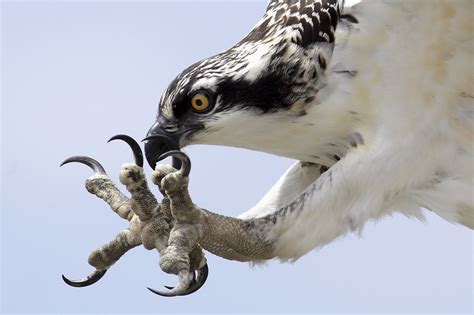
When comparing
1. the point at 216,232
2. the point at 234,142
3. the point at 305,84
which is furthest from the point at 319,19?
the point at 216,232

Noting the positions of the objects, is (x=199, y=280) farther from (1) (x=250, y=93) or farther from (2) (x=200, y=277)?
(1) (x=250, y=93)

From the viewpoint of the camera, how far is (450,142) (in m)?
7.00

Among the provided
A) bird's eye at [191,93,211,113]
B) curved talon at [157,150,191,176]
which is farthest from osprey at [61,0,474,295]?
curved talon at [157,150,191,176]

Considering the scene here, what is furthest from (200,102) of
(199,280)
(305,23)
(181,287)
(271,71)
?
(181,287)

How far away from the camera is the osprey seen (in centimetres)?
671

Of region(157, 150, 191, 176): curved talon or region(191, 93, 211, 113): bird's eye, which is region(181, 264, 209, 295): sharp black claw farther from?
region(191, 93, 211, 113): bird's eye

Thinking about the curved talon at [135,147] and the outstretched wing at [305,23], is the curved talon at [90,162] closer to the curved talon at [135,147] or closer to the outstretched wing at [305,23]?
the curved talon at [135,147]

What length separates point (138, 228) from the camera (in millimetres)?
6699

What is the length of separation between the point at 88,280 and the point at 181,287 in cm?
93

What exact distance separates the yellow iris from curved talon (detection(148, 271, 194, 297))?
3.10ft

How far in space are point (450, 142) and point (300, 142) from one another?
2.64ft

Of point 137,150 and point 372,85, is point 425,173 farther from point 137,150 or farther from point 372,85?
point 137,150

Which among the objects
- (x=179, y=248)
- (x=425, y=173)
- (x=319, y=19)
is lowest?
(x=425, y=173)

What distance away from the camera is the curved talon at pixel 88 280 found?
6.93 meters
